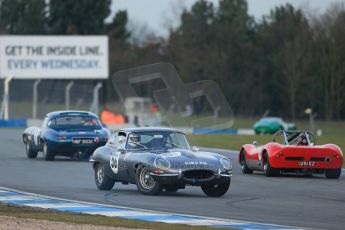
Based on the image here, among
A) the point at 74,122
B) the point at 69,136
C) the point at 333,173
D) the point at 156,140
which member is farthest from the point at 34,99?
the point at 156,140

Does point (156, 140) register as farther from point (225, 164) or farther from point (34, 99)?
point (34, 99)

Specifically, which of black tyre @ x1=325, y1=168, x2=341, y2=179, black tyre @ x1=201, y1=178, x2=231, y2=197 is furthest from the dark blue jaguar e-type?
black tyre @ x1=201, y1=178, x2=231, y2=197

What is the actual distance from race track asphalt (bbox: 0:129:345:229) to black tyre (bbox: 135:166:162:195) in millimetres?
174

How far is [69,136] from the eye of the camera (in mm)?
26703

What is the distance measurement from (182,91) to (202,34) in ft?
83.5

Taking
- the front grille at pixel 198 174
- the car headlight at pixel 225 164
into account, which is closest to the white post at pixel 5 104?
the car headlight at pixel 225 164

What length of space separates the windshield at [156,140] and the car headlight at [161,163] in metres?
0.87

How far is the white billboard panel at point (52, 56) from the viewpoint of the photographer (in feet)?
207

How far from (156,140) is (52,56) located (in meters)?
45.8

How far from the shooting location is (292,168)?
72.6 ft

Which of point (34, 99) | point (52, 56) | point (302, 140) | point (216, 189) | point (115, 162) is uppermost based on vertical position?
point (52, 56)

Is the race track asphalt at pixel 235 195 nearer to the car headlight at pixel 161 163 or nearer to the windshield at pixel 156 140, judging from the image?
the car headlight at pixel 161 163

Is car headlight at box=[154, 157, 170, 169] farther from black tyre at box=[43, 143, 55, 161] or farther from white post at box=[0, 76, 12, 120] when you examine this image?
white post at box=[0, 76, 12, 120]

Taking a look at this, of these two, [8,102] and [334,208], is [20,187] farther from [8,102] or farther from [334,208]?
[8,102]
